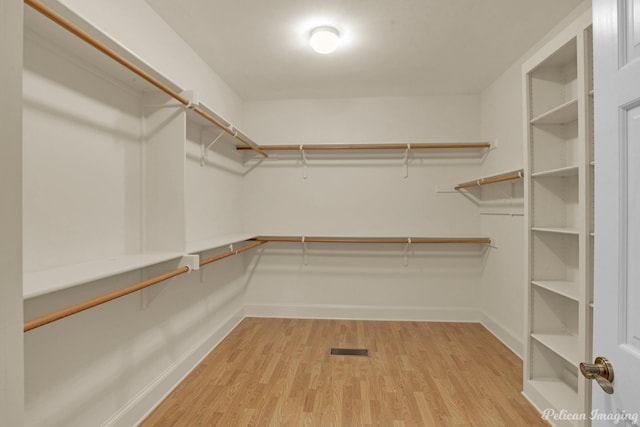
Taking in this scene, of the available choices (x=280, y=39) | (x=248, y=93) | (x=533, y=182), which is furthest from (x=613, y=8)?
(x=248, y=93)

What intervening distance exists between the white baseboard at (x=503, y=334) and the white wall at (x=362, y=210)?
0.72ft

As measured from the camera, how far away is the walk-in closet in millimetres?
1344

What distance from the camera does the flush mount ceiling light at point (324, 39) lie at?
2436 millimetres

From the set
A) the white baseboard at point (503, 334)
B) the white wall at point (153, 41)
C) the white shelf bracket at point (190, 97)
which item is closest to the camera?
the white wall at point (153, 41)

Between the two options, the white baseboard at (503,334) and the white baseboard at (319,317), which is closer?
the white baseboard at (319,317)

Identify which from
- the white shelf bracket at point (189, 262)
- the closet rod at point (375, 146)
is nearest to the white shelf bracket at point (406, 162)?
the closet rod at point (375, 146)

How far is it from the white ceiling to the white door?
5.35 ft

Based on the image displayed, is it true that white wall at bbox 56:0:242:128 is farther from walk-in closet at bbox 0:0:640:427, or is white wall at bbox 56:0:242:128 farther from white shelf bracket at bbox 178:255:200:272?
white shelf bracket at bbox 178:255:200:272

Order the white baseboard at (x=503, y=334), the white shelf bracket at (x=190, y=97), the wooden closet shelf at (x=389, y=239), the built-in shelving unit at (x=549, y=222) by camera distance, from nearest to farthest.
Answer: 1. the white shelf bracket at (x=190, y=97)
2. the built-in shelving unit at (x=549, y=222)
3. the white baseboard at (x=503, y=334)
4. the wooden closet shelf at (x=389, y=239)

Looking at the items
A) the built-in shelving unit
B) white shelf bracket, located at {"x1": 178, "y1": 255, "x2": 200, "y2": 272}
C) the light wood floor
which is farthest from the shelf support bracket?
the built-in shelving unit

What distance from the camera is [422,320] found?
383 centimetres

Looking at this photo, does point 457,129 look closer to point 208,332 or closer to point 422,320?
point 422,320

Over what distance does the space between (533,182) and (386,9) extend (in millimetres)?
1467

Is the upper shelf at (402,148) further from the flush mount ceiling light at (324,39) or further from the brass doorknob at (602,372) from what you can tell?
the brass doorknob at (602,372)
